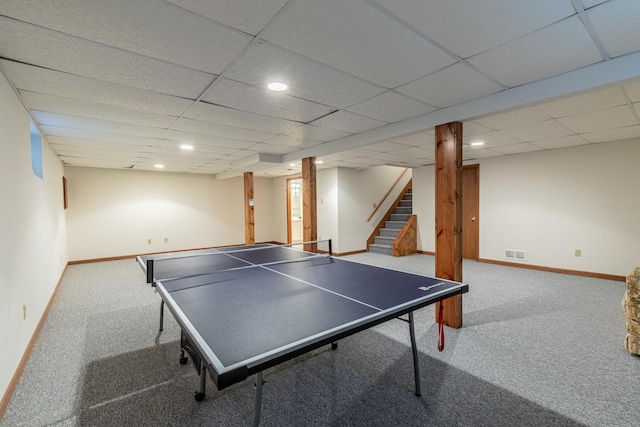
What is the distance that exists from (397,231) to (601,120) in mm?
4758

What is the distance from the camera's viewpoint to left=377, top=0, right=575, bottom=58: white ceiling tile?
56.4 inches

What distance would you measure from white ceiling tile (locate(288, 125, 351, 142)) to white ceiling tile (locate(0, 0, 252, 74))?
1749mm

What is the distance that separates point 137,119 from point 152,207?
17.1 feet

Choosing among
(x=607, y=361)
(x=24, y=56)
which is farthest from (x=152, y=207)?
(x=607, y=361)

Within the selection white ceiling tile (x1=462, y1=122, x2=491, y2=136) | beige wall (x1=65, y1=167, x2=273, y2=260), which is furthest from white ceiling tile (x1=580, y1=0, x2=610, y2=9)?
beige wall (x1=65, y1=167, x2=273, y2=260)

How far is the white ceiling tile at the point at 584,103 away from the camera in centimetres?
258

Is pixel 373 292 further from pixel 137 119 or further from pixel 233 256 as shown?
pixel 137 119

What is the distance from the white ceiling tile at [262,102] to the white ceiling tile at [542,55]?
4.65ft

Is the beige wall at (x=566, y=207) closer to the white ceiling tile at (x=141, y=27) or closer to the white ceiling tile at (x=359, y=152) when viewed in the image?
the white ceiling tile at (x=359, y=152)

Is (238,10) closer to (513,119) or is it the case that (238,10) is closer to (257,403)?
(257,403)

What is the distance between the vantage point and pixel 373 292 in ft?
5.98

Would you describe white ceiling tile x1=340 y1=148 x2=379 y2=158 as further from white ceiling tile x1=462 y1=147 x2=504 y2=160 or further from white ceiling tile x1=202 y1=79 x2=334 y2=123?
white ceiling tile x1=202 y1=79 x2=334 y2=123

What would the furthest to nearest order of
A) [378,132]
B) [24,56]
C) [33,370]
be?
1. [378,132]
2. [33,370]
3. [24,56]

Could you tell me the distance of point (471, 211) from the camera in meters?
6.41
